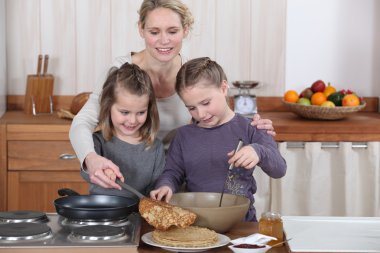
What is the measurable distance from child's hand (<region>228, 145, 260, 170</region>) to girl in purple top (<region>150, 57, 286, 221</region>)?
153 mm

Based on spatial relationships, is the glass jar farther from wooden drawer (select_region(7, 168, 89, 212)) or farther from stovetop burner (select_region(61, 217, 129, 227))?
wooden drawer (select_region(7, 168, 89, 212))

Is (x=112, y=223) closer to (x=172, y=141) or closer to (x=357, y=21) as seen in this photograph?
(x=172, y=141)

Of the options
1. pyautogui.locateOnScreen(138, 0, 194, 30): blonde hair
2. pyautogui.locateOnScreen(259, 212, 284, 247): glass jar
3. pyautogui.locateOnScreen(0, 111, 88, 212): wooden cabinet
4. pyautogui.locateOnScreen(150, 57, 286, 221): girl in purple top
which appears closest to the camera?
pyautogui.locateOnScreen(259, 212, 284, 247): glass jar

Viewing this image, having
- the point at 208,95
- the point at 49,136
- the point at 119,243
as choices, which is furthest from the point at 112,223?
the point at 49,136

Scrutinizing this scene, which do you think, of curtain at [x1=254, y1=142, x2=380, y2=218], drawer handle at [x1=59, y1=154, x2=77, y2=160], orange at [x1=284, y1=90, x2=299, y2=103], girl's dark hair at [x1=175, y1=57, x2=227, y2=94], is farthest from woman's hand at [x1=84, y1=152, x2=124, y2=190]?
orange at [x1=284, y1=90, x2=299, y2=103]

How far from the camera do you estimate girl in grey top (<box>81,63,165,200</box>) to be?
7.77ft

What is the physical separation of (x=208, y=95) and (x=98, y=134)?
431 millimetres

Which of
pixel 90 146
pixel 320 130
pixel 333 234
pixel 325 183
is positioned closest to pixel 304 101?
pixel 320 130

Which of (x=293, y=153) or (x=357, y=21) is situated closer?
(x=293, y=153)

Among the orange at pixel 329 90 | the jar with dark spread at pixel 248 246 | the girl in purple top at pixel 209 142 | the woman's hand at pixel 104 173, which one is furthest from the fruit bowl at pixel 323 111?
the jar with dark spread at pixel 248 246

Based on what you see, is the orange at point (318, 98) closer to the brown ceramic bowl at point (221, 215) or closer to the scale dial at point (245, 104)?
the scale dial at point (245, 104)

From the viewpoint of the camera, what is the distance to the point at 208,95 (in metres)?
2.29

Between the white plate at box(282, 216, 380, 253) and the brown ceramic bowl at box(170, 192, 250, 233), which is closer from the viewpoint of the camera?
the white plate at box(282, 216, 380, 253)

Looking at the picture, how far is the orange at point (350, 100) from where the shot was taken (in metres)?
3.61
